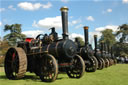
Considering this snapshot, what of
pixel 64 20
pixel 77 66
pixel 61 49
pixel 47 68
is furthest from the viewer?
pixel 77 66

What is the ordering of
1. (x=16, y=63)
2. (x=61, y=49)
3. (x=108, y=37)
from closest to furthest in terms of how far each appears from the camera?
(x=61, y=49) < (x=16, y=63) < (x=108, y=37)

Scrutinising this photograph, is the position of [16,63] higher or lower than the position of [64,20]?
lower

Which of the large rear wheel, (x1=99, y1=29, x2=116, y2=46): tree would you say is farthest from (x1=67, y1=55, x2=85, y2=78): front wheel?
(x1=99, y1=29, x2=116, y2=46): tree

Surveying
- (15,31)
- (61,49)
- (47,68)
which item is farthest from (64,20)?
(15,31)

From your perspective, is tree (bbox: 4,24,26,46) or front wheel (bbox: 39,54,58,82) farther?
tree (bbox: 4,24,26,46)

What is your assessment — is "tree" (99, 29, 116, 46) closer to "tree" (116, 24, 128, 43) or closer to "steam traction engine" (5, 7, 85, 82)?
"tree" (116, 24, 128, 43)

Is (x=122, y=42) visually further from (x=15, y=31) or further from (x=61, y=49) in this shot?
(x=61, y=49)

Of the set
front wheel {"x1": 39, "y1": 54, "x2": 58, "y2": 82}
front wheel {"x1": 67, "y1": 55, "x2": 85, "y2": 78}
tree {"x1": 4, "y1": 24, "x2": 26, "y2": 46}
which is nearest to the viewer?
front wheel {"x1": 39, "y1": 54, "x2": 58, "y2": 82}

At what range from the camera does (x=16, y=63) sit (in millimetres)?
7863

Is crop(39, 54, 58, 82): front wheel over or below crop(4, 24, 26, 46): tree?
below

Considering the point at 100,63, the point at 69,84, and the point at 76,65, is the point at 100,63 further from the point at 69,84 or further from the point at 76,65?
the point at 69,84

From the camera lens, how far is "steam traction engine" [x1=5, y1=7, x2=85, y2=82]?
7.18 m

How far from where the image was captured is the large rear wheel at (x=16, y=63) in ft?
23.8

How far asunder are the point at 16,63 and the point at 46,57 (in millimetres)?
1708
